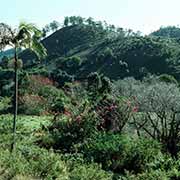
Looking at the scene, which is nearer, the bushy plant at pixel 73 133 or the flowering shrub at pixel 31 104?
the bushy plant at pixel 73 133

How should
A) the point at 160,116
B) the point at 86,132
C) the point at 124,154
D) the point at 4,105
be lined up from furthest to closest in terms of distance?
1. the point at 4,105
2. the point at 86,132
3. the point at 160,116
4. the point at 124,154

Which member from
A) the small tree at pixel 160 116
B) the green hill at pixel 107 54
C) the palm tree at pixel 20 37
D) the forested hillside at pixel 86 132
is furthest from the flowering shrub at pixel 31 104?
the green hill at pixel 107 54

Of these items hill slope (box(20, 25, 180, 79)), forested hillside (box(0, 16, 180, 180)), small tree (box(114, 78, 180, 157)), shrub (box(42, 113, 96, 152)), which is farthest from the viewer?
hill slope (box(20, 25, 180, 79))

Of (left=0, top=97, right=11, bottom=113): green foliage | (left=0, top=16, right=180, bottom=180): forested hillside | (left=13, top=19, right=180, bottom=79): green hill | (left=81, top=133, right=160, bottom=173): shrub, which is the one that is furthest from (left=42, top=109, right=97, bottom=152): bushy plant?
(left=13, top=19, right=180, bottom=79): green hill

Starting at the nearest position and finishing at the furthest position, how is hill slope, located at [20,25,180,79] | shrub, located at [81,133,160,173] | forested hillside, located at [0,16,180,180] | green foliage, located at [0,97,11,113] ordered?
forested hillside, located at [0,16,180,180] → shrub, located at [81,133,160,173] → green foliage, located at [0,97,11,113] → hill slope, located at [20,25,180,79]

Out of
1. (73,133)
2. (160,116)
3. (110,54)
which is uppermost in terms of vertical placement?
(110,54)

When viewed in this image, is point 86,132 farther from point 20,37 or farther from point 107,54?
point 107,54

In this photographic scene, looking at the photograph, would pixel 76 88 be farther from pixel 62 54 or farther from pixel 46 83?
pixel 62 54

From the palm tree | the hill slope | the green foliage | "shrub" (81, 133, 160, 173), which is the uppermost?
the hill slope

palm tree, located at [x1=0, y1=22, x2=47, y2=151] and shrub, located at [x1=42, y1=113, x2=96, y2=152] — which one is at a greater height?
palm tree, located at [x1=0, y1=22, x2=47, y2=151]

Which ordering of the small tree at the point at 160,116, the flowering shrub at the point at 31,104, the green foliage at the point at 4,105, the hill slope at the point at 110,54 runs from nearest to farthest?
1. the small tree at the point at 160,116
2. the flowering shrub at the point at 31,104
3. the green foliage at the point at 4,105
4. the hill slope at the point at 110,54

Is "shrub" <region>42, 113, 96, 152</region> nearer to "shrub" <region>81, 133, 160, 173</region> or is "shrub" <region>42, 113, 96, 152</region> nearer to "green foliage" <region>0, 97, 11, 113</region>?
"shrub" <region>81, 133, 160, 173</region>

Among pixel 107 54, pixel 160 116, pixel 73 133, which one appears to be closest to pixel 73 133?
pixel 73 133

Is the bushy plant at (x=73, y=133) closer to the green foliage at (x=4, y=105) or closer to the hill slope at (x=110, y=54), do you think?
the green foliage at (x=4, y=105)
